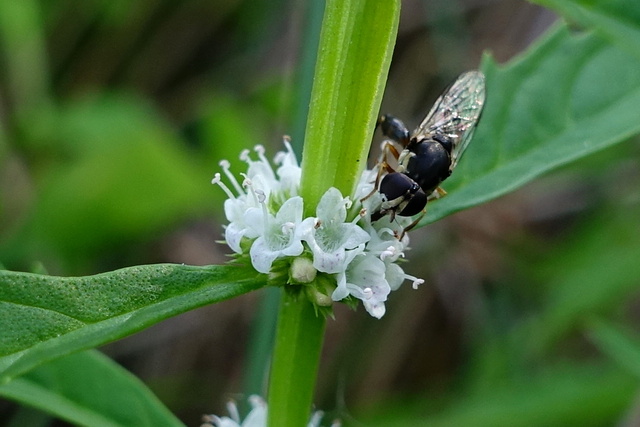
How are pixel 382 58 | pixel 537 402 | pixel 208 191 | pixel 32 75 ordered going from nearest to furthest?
1. pixel 382 58
2. pixel 537 402
3. pixel 208 191
4. pixel 32 75

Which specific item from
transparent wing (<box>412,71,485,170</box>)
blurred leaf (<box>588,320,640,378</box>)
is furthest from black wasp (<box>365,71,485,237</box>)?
blurred leaf (<box>588,320,640,378</box>)

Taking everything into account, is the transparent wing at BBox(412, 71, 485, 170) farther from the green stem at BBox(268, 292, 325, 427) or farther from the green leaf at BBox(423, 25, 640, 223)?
the green stem at BBox(268, 292, 325, 427)

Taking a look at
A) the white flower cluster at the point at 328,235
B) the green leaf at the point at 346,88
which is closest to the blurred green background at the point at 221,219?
the white flower cluster at the point at 328,235

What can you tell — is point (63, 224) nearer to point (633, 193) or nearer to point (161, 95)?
point (161, 95)

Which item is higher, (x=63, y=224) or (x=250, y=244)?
(x=63, y=224)

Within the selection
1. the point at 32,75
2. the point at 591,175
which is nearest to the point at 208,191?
the point at 32,75
